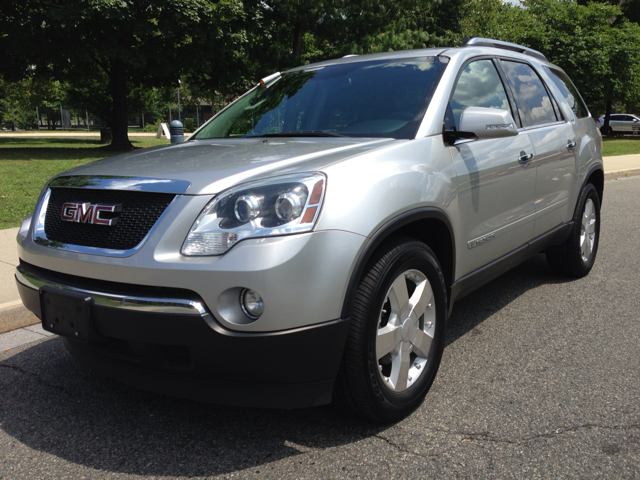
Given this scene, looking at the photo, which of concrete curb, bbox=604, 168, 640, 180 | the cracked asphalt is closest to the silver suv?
the cracked asphalt

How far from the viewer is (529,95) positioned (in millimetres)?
4266

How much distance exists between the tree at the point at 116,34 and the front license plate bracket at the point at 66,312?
16842 millimetres

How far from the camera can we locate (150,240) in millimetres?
2322

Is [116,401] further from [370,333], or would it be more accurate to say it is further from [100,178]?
[370,333]

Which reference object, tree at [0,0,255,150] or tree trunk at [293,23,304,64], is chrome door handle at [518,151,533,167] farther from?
tree trunk at [293,23,304,64]

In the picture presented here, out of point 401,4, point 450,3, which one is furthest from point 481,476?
point 450,3

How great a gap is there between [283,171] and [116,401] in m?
1.52

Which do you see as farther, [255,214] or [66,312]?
[66,312]

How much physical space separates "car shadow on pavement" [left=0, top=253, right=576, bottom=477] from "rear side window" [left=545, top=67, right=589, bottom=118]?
3538 mm

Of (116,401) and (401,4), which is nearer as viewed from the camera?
(116,401)

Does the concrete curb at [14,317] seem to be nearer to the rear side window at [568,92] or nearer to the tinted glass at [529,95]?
the tinted glass at [529,95]

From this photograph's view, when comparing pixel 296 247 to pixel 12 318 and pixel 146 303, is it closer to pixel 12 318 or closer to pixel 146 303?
pixel 146 303

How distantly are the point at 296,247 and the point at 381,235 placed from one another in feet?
1.44

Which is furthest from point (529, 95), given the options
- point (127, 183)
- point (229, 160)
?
point (127, 183)
